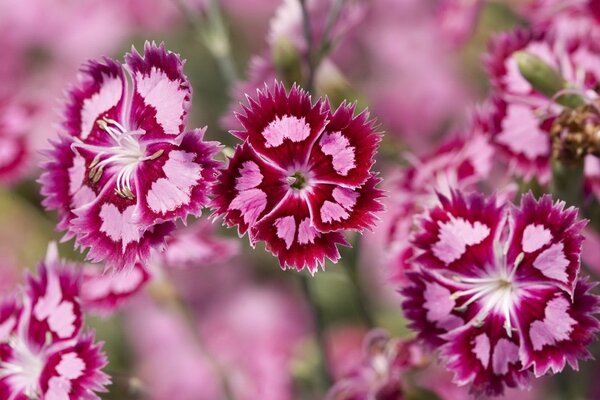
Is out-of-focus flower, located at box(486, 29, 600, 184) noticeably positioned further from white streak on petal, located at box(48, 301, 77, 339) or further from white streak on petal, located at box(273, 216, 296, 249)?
white streak on petal, located at box(48, 301, 77, 339)

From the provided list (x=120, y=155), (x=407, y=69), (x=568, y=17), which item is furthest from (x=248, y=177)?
(x=407, y=69)

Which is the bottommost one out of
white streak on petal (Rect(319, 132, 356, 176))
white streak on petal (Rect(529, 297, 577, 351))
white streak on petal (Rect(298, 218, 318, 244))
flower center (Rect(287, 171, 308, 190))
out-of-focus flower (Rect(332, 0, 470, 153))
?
white streak on petal (Rect(529, 297, 577, 351))

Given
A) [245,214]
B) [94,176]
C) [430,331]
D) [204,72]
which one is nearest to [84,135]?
[94,176]

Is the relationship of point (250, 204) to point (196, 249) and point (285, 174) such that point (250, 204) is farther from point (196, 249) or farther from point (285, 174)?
point (196, 249)

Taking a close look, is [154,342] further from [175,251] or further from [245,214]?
[245,214]

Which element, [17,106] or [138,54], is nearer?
[138,54]

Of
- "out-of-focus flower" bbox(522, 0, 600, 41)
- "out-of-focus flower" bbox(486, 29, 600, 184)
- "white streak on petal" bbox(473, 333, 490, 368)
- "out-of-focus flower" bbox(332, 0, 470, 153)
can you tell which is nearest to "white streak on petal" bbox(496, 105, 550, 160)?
"out-of-focus flower" bbox(486, 29, 600, 184)

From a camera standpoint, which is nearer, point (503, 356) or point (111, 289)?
point (503, 356)
